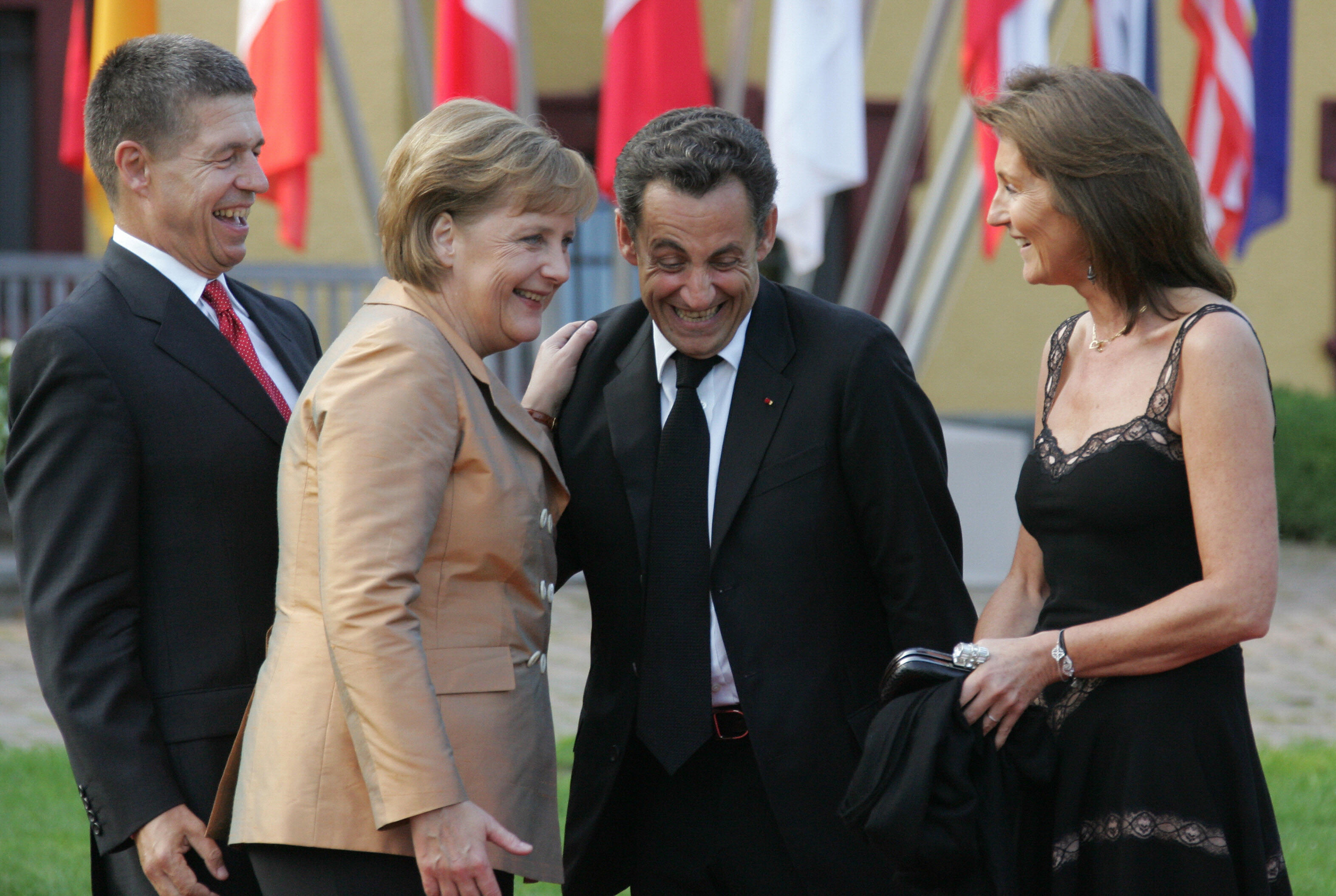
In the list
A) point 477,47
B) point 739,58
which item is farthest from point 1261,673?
point 477,47

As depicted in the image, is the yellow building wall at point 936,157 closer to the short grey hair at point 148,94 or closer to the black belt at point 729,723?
the short grey hair at point 148,94

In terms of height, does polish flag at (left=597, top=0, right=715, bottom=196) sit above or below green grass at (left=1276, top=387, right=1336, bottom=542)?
above

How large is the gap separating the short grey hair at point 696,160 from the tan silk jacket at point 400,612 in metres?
0.57

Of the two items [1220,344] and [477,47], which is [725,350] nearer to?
A: [1220,344]

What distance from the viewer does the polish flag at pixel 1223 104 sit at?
8.87 m

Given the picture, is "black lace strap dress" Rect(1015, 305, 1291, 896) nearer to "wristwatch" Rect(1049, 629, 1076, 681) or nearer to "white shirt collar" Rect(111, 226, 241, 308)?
"wristwatch" Rect(1049, 629, 1076, 681)

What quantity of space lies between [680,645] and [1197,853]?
94 centimetres

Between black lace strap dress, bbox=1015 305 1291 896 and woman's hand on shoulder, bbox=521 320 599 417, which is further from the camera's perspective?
woman's hand on shoulder, bbox=521 320 599 417

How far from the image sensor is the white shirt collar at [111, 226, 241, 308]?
8.70 ft

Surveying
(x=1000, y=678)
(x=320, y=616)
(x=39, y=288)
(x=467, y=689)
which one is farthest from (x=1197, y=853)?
(x=39, y=288)

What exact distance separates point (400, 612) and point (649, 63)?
625 cm

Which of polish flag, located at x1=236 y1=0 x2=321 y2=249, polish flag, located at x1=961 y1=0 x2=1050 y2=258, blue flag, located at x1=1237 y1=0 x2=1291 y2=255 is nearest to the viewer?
polish flag, located at x1=236 y1=0 x2=321 y2=249

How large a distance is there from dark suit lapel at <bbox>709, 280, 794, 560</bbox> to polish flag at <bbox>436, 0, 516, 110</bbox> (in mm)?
5143

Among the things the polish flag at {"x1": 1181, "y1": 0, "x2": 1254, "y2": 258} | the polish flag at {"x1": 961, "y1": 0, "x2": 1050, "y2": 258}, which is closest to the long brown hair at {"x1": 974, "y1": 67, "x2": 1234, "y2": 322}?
the polish flag at {"x1": 961, "y1": 0, "x2": 1050, "y2": 258}
